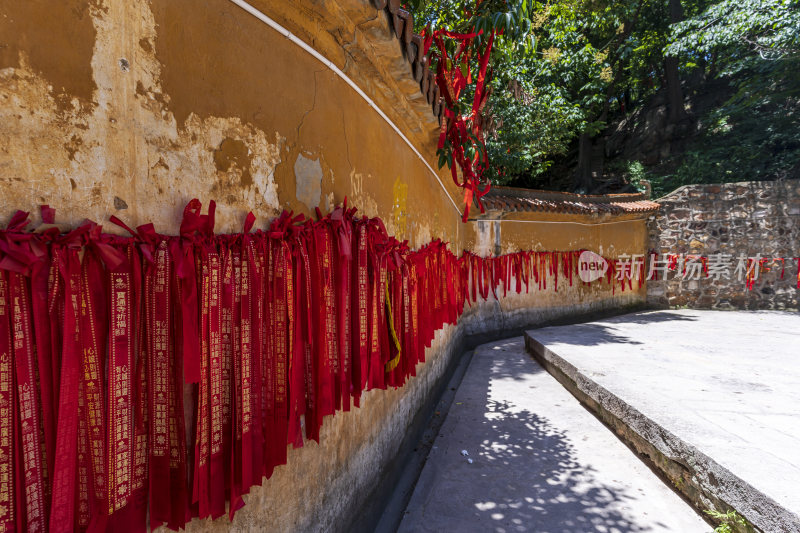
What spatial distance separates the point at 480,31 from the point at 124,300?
11.0 ft

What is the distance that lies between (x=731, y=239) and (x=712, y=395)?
369 inches

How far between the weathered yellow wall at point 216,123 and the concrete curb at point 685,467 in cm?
224

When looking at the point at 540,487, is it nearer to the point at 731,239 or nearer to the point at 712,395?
the point at 712,395

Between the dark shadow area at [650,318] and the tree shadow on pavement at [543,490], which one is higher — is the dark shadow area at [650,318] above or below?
above

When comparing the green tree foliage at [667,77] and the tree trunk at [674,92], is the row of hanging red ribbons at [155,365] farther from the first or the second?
the tree trunk at [674,92]

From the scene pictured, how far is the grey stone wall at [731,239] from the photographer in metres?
10.5

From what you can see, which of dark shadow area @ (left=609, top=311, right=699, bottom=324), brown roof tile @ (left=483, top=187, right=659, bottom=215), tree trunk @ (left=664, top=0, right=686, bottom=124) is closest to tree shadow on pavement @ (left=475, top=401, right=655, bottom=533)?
brown roof tile @ (left=483, top=187, right=659, bottom=215)

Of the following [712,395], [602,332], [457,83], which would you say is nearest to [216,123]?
[457,83]

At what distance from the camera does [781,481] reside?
7.76ft

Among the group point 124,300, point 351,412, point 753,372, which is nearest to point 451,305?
point 351,412

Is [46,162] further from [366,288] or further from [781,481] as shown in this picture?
[781,481]

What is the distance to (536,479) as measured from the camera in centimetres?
344

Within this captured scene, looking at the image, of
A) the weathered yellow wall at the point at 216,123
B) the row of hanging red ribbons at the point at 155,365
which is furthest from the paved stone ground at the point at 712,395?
the row of hanging red ribbons at the point at 155,365

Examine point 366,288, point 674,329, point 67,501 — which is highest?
point 366,288
